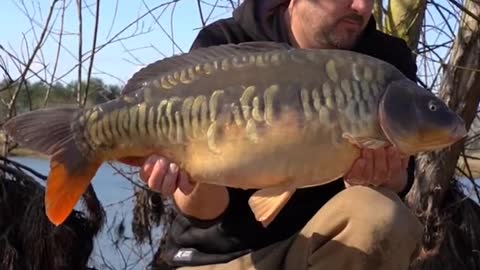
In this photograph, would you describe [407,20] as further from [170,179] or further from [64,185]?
[64,185]

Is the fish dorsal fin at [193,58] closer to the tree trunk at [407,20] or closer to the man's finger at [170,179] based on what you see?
the man's finger at [170,179]

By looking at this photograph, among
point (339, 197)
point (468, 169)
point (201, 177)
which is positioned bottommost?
point (468, 169)

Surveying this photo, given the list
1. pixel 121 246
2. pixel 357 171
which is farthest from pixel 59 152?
pixel 121 246

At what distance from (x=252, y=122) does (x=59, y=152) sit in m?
0.47

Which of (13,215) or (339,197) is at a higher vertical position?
(339,197)

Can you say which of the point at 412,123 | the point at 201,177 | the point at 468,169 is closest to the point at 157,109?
the point at 201,177

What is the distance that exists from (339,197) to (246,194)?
0.90ft

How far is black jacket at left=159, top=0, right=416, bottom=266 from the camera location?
3174 mm

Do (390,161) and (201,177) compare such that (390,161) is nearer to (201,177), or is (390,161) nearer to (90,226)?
(201,177)

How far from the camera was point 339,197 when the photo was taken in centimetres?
304

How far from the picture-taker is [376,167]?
2.68 metres

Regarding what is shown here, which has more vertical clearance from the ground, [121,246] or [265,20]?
[265,20]

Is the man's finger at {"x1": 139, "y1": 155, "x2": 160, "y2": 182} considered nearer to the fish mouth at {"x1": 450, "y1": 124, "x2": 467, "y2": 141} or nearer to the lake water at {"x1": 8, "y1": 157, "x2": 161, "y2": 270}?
the fish mouth at {"x1": 450, "y1": 124, "x2": 467, "y2": 141}

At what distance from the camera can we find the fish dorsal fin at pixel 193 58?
2.64 meters
